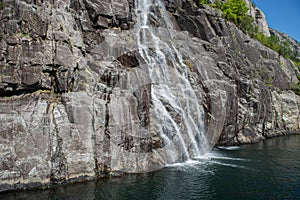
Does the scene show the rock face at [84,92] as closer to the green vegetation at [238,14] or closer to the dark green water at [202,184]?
the dark green water at [202,184]

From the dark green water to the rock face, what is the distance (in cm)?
200

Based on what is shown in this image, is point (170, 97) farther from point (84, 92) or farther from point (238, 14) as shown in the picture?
point (238, 14)

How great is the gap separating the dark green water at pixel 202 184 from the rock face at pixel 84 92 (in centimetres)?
200

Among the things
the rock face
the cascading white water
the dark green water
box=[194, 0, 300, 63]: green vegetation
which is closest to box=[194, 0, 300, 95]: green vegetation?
box=[194, 0, 300, 63]: green vegetation

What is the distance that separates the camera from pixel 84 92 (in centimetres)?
2795

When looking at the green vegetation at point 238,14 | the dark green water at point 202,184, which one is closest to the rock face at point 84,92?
the dark green water at point 202,184

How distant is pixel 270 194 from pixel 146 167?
1194 cm

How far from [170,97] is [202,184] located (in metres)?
13.6

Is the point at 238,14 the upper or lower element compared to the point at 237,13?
lower

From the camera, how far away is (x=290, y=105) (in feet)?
207

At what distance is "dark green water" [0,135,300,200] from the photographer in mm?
21828

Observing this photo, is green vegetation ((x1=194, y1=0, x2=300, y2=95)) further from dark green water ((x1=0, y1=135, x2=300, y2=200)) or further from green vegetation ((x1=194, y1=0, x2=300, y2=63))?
dark green water ((x1=0, y1=135, x2=300, y2=200))

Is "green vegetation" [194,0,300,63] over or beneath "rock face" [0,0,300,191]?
over

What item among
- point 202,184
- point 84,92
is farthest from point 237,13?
point 202,184
